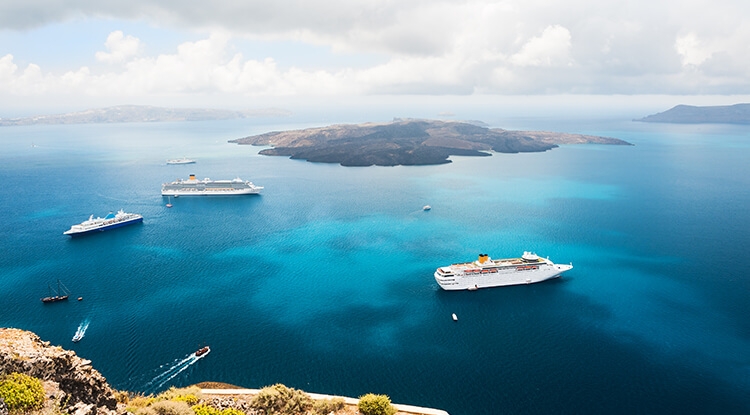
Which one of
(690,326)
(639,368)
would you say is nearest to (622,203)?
(690,326)

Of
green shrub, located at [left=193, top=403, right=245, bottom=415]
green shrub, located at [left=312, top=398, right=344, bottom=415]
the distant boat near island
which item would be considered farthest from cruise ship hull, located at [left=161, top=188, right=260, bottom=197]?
green shrub, located at [left=193, top=403, right=245, bottom=415]

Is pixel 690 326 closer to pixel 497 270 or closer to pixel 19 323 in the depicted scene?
pixel 497 270

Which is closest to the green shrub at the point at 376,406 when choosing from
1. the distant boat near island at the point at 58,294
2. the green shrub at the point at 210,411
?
the green shrub at the point at 210,411

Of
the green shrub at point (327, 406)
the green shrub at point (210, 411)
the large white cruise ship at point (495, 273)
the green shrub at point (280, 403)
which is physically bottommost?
the large white cruise ship at point (495, 273)

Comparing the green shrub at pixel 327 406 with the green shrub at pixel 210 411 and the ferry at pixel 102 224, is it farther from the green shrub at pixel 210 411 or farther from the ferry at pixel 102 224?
the ferry at pixel 102 224

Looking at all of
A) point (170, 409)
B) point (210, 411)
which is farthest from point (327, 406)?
point (170, 409)

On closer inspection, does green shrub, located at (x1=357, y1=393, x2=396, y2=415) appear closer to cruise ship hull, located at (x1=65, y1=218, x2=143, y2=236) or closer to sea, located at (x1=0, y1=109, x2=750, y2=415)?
sea, located at (x1=0, y1=109, x2=750, y2=415)
